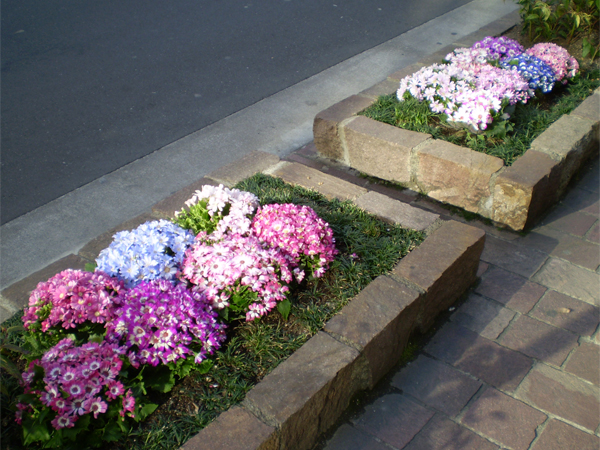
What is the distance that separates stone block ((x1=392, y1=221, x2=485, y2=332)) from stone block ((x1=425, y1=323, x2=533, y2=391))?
0.12 m

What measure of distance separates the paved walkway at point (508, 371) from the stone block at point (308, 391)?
157 mm

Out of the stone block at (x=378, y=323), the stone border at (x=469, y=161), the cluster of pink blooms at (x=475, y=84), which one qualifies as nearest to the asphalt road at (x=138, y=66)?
the stone border at (x=469, y=161)

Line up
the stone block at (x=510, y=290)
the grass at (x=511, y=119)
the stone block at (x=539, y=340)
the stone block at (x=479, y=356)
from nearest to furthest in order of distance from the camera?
the stone block at (x=479, y=356) → the stone block at (x=539, y=340) → the stone block at (x=510, y=290) → the grass at (x=511, y=119)

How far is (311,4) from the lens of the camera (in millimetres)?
7852

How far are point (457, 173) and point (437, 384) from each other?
1.51m

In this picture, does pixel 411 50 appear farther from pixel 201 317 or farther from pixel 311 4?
pixel 201 317

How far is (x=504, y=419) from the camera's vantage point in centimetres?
240

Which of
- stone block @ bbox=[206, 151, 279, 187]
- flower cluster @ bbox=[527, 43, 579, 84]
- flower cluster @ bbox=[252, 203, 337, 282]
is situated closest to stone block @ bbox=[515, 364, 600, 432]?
flower cluster @ bbox=[252, 203, 337, 282]

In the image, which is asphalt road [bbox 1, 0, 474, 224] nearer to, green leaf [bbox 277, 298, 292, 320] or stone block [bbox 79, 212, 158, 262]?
stone block [bbox 79, 212, 158, 262]

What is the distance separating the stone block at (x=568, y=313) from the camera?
9.37 ft

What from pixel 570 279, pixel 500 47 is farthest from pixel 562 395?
pixel 500 47

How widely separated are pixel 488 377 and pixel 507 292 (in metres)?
0.64

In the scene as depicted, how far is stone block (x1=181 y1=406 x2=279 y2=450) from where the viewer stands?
6.18 ft

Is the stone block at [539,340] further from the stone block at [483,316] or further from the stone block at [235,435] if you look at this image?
the stone block at [235,435]
